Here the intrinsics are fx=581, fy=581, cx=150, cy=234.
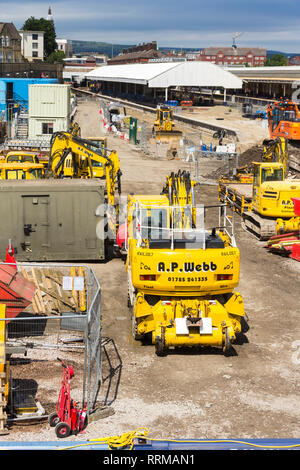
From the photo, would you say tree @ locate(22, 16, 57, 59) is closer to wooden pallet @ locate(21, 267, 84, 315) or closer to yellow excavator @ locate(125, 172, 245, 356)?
wooden pallet @ locate(21, 267, 84, 315)

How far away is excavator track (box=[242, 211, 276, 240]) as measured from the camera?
66.6 feet

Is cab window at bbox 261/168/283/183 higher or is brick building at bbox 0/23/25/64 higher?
brick building at bbox 0/23/25/64

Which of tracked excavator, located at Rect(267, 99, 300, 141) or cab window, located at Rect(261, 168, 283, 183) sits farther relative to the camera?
tracked excavator, located at Rect(267, 99, 300, 141)

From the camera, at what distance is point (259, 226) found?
20781 mm

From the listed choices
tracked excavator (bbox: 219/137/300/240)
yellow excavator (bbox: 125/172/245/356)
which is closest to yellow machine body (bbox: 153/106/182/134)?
tracked excavator (bbox: 219/137/300/240)

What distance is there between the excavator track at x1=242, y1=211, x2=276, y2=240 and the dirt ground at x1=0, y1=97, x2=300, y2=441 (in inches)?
172

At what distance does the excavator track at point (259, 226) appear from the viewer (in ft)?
66.6

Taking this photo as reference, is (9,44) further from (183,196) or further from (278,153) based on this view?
(183,196)

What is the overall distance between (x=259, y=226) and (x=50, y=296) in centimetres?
997

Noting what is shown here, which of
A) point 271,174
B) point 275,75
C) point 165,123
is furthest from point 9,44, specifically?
point 271,174

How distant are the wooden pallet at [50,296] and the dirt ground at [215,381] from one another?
0.86 m
